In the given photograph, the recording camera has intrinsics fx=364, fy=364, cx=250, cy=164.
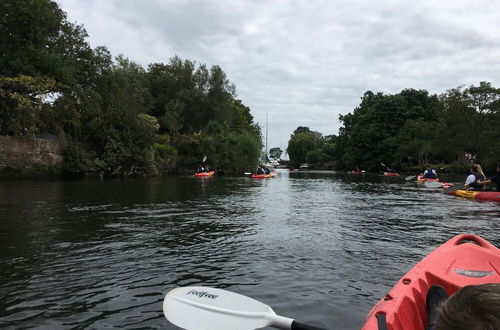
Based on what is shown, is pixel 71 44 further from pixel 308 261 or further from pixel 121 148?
pixel 308 261

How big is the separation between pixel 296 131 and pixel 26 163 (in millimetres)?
137614

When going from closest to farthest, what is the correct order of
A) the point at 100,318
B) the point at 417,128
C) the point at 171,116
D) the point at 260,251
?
the point at 100,318 < the point at 260,251 < the point at 171,116 < the point at 417,128

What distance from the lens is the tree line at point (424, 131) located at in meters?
50.8

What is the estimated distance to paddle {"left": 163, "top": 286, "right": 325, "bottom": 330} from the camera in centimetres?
349

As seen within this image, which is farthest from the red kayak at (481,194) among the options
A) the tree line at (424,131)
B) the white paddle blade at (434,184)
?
the tree line at (424,131)

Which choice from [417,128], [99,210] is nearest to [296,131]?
[417,128]

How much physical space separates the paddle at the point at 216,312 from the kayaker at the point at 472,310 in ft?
6.10

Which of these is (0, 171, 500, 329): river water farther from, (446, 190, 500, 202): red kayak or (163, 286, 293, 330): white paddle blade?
(446, 190, 500, 202): red kayak

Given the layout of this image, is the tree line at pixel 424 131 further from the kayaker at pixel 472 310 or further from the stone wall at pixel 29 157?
the kayaker at pixel 472 310

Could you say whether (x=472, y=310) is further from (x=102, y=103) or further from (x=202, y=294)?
(x=102, y=103)

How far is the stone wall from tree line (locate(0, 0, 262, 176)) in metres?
0.84

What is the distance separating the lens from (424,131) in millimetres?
60500

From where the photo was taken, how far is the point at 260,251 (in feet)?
24.7

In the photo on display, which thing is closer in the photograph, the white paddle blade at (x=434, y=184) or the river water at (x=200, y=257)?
the river water at (x=200, y=257)
